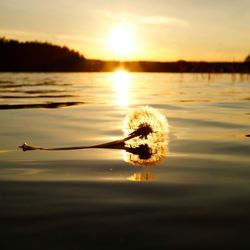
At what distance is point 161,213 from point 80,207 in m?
0.65

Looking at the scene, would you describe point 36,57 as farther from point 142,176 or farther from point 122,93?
point 142,176

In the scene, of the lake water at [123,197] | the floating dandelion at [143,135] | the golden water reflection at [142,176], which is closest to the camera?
the lake water at [123,197]

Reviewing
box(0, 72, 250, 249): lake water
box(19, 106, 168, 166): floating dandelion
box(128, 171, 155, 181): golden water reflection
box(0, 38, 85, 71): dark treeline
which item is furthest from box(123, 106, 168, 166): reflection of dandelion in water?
box(0, 38, 85, 71): dark treeline

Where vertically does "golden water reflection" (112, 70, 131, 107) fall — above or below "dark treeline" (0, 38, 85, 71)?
below

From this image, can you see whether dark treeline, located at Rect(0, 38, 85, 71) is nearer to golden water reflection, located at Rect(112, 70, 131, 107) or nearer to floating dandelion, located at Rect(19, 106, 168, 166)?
golden water reflection, located at Rect(112, 70, 131, 107)

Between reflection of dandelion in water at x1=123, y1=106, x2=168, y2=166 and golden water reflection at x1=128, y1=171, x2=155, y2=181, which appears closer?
golden water reflection at x1=128, y1=171, x2=155, y2=181

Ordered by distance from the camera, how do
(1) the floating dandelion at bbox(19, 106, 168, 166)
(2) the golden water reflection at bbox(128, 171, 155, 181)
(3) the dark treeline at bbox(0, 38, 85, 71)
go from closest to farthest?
1. (2) the golden water reflection at bbox(128, 171, 155, 181)
2. (1) the floating dandelion at bbox(19, 106, 168, 166)
3. (3) the dark treeline at bbox(0, 38, 85, 71)

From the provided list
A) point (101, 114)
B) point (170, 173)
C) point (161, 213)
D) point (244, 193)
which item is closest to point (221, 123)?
point (101, 114)

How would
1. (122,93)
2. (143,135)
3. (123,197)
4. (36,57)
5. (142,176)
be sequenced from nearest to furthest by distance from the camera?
(123,197) → (142,176) → (143,135) → (122,93) → (36,57)

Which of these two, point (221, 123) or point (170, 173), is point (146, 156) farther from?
point (221, 123)

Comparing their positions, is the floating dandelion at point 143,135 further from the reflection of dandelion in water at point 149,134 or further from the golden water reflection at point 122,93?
the golden water reflection at point 122,93

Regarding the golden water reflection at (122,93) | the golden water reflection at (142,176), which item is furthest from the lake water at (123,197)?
the golden water reflection at (122,93)

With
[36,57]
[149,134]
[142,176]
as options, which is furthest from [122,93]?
[36,57]

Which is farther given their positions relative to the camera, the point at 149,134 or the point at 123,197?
the point at 149,134
